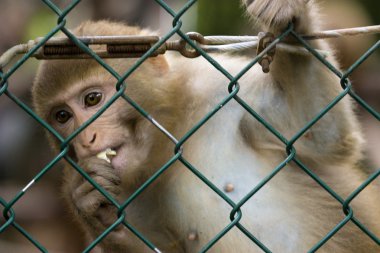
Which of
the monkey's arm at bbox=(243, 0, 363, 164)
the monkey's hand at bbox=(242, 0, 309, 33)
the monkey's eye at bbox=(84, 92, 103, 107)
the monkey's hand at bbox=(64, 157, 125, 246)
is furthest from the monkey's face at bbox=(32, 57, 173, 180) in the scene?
the monkey's hand at bbox=(242, 0, 309, 33)

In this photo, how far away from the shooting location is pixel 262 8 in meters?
3.45

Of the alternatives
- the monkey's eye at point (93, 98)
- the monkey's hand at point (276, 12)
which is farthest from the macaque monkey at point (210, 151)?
the monkey's hand at point (276, 12)

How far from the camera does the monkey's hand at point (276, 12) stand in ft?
11.1

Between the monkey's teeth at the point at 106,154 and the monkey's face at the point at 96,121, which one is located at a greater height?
the monkey's face at the point at 96,121

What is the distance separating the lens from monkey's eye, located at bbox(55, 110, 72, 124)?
4578mm

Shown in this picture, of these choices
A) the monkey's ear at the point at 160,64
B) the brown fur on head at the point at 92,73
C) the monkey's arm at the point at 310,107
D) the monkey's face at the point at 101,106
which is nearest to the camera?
the monkey's arm at the point at 310,107

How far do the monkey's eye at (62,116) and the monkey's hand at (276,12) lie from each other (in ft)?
4.98

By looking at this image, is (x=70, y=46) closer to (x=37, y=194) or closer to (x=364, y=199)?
(x=364, y=199)

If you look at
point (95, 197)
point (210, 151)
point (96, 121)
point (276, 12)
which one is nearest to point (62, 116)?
point (96, 121)

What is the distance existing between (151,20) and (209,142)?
587 centimetres

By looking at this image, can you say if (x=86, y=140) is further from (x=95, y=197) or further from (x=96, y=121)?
(x=95, y=197)

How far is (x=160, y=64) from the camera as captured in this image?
4570 millimetres

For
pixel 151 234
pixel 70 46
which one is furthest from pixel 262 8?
pixel 151 234

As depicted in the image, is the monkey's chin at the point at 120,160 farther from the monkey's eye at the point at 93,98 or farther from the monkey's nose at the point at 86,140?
the monkey's eye at the point at 93,98
